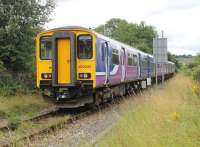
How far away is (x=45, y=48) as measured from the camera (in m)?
16.4

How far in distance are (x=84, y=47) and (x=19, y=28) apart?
5.83 m

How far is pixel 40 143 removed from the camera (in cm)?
1013

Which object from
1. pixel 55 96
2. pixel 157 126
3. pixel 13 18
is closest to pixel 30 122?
pixel 55 96

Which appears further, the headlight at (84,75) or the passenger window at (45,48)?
the passenger window at (45,48)

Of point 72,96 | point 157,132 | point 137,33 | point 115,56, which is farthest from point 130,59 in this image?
point 137,33

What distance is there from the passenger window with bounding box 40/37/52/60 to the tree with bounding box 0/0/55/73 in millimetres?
3766

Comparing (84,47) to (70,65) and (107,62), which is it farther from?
(107,62)

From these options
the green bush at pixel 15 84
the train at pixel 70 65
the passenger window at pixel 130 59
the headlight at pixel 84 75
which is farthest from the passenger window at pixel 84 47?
the passenger window at pixel 130 59

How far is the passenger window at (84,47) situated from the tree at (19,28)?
5.15 m

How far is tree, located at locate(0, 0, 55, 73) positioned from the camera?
67.1 ft

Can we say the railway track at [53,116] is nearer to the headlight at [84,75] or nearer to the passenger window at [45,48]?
the headlight at [84,75]

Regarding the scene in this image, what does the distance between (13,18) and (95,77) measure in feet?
21.9

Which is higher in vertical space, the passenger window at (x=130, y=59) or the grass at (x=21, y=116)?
the passenger window at (x=130, y=59)

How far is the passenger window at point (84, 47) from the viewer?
15812mm
